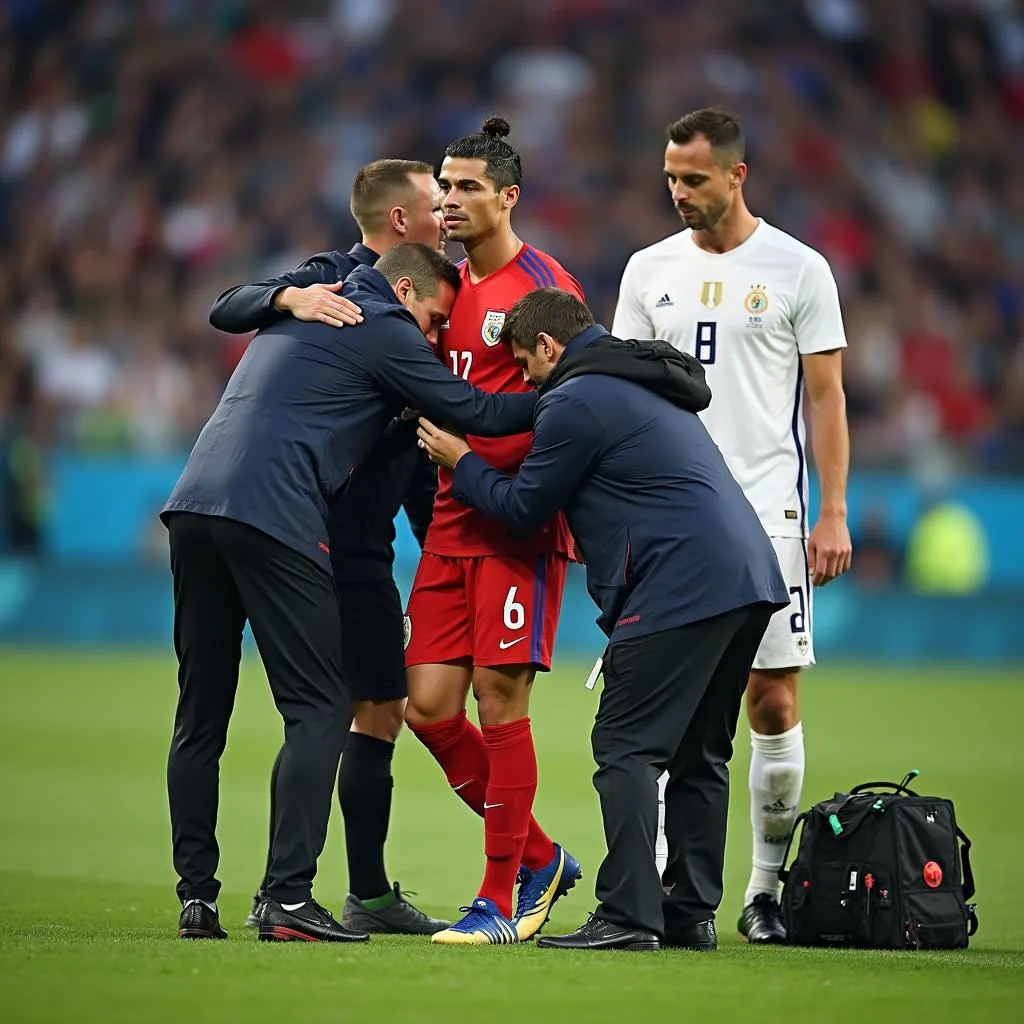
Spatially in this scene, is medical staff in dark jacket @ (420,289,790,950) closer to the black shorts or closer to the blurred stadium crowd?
the black shorts

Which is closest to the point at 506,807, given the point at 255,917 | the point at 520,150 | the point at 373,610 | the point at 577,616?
the point at 255,917

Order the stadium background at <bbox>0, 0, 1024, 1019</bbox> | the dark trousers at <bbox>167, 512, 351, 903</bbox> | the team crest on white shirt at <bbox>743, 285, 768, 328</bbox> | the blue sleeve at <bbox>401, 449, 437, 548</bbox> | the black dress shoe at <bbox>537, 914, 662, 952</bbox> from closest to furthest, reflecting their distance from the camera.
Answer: the black dress shoe at <bbox>537, 914, 662, 952</bbox>, the dark trousers at <bbox>167, 512, 351, 903</bbox>, the team crest on white shirt at <bbox>743, 285, 768, 328</bbox>, the blue sleeve at <bbox>401, 449, 437, 548</bbox>, the stadium background at <bbox>0, 0, 1024, 1019</bbox>

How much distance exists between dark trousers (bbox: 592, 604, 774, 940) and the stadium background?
595 cm

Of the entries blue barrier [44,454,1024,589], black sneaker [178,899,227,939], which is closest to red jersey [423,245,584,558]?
black sneaker [178,899,227,939]

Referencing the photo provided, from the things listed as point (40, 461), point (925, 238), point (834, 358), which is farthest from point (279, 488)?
point (925, 238)

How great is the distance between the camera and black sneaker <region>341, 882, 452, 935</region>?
22.1 ft

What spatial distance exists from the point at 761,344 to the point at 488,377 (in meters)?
1.21

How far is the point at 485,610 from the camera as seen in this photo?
6301 millimetres

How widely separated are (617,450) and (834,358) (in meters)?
1.47

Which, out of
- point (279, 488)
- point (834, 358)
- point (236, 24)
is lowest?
point (279, 488)

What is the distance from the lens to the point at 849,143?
2361cm

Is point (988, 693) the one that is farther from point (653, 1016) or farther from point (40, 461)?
point (653, 1016)

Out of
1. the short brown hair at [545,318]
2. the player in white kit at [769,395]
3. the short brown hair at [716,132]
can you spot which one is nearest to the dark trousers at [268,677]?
the short brown hair at [545,318]

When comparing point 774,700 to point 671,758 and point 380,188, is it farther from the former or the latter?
point 380,188
